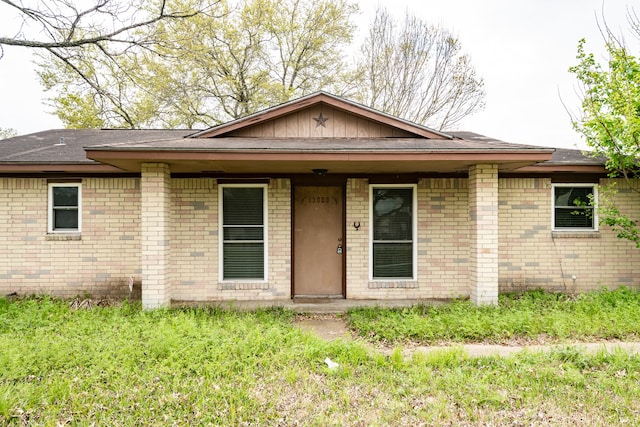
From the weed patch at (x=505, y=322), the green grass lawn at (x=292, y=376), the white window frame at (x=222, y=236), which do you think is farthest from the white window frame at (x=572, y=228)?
the white window frame at (x=222, y=236)

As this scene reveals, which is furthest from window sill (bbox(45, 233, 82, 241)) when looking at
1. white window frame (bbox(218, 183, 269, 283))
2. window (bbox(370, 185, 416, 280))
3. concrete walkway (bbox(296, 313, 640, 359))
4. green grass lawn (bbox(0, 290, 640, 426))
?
window (bbox(370, 185, 416, 280))

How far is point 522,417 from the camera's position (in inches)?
133

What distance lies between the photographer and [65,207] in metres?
7.45

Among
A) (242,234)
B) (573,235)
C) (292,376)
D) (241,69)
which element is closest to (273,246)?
(242,234)

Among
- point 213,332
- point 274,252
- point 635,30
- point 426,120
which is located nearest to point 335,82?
point 426,120

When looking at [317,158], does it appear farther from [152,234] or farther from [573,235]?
[573,235]

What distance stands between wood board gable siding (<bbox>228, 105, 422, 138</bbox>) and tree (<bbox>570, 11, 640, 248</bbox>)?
381 cm

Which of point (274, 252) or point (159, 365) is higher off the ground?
point (274, 252)

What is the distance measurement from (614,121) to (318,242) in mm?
6210

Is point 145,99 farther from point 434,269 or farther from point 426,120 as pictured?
point 434,269

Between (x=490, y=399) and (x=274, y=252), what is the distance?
4.71 metres

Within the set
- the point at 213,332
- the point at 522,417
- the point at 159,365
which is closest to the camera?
the point at 522,417

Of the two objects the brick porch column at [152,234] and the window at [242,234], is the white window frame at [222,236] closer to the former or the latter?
the window at [242,234]

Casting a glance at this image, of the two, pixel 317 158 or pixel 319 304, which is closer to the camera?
pixel 317 158
